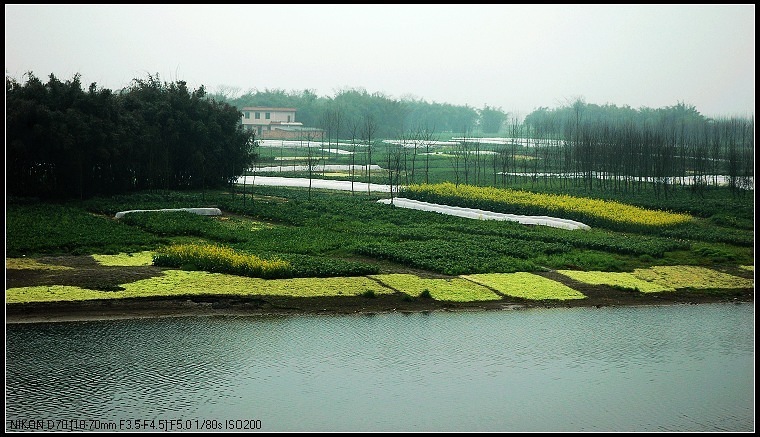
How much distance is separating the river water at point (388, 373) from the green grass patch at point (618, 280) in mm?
1718

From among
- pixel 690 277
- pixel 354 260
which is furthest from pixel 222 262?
pixel 690 277

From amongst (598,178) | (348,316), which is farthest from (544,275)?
(598,178)

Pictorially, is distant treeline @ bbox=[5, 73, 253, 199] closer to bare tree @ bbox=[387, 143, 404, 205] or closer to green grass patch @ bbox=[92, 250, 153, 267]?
bare tree @ bbox=[387, 143, 404, 205]

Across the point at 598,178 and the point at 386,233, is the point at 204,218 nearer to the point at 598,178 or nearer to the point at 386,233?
the point at 386,233

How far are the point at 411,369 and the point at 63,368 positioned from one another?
356 centimetres

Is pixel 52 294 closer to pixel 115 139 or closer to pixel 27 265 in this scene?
pixel 27 265

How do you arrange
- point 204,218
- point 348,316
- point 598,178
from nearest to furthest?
point 348,316, point 204,218, point 598,178

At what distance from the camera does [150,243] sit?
53.2ft

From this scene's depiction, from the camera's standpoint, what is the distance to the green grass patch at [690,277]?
46.0 feet

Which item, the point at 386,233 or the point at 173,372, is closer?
the point at 173,372

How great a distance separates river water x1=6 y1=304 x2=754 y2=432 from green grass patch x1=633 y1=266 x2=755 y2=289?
213 cm

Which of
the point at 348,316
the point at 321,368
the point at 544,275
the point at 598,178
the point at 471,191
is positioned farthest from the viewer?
the point at 598,178

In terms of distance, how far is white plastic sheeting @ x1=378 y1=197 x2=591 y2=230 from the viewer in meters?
19.8

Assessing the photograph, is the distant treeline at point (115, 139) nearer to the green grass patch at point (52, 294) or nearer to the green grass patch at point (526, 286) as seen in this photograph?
the green grass patch at point (52, 294)
